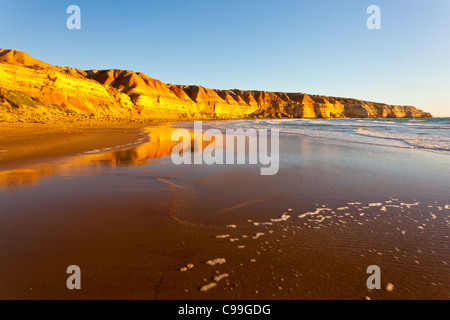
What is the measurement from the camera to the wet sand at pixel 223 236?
208cm

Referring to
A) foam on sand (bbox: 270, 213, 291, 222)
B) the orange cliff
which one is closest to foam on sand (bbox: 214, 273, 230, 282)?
foam on sand (bbox: 270, 213, 291, 222)

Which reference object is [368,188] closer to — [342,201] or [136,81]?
[342,201]

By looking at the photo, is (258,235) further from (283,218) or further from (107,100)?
(107,100)

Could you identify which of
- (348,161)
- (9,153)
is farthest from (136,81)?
(348,161)

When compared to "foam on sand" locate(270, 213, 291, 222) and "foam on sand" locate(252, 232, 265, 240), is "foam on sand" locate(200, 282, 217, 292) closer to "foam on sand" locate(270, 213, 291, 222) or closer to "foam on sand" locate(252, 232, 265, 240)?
"foam on sand" locate(252, 232, 265, 240)

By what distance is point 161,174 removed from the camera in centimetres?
630

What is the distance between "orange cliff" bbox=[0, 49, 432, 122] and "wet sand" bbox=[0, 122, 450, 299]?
2512 centimetres

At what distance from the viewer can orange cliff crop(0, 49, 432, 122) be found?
1136 inches

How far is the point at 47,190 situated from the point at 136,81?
82880 mm

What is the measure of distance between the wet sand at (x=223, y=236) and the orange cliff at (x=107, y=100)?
2512cm

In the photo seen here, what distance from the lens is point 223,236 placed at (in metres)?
2.97

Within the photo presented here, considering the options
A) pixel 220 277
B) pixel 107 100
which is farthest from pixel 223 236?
pixel 107 100

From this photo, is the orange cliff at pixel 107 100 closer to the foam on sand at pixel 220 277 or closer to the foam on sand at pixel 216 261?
the foam on sand at pixel 216 261

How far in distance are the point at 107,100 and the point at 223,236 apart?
5293 cm
